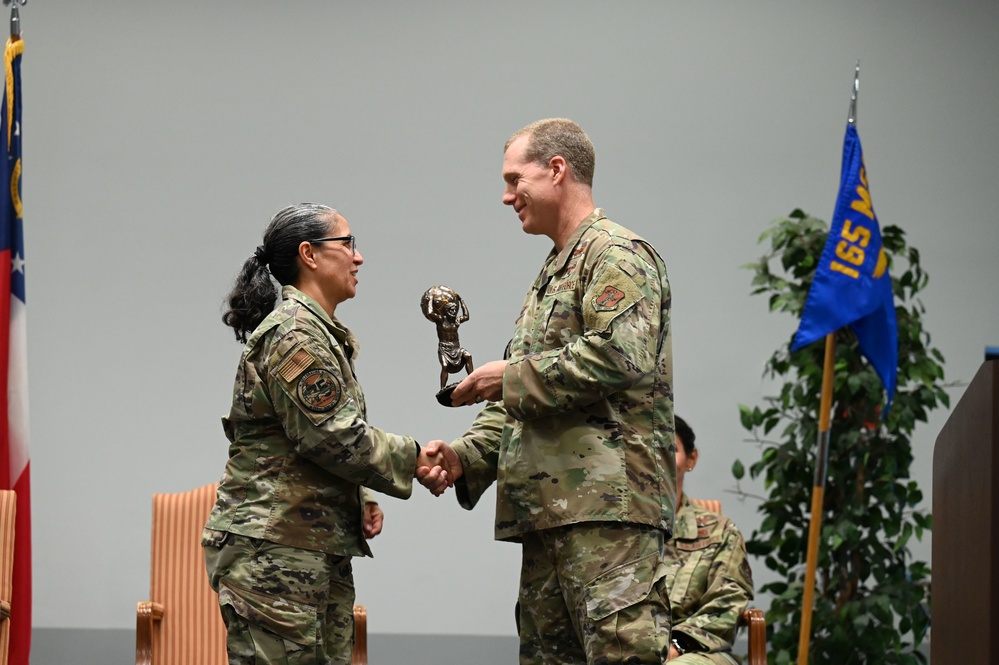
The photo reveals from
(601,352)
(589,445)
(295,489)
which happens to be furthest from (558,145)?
(295,489)

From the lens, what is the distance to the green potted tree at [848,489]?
4109 mm

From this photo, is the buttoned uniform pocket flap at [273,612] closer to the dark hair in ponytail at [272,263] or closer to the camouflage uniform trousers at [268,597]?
the camouflage uniform trousers at [268,597]

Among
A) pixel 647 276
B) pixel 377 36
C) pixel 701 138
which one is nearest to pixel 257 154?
pixel 377 36

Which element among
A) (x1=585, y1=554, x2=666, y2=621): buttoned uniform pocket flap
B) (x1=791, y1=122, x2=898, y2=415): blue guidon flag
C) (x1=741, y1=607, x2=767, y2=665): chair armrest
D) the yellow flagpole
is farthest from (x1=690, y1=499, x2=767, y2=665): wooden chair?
(x1=585, y1=554, x2=666, y2=621): buttoned uniform pocket flap

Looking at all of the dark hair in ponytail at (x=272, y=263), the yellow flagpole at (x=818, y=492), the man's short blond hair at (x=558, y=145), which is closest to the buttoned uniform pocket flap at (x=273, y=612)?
the dark hair in ponytail at (x=272, y=263)

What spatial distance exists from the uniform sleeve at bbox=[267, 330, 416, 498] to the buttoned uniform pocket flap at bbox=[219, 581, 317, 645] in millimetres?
289

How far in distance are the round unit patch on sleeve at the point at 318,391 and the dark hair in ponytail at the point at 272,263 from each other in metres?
0.36

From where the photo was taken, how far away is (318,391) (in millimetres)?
2457

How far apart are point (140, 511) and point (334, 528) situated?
264 cm

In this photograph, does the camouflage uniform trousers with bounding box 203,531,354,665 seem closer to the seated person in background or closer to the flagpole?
the seated person in background

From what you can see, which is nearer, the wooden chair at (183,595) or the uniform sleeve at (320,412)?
the uniform sleeve at (320,412)

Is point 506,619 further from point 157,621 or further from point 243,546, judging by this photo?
point 243,546

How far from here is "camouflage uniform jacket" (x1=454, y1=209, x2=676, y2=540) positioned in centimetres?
230

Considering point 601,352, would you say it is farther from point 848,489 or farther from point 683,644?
point 848,489
